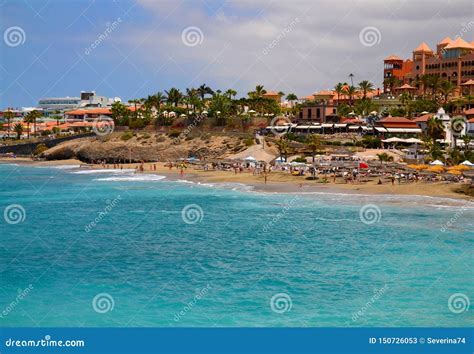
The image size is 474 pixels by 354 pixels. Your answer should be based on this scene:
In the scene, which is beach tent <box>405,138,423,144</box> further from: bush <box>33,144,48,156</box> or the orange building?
bush <box>33,144,48,156</box>

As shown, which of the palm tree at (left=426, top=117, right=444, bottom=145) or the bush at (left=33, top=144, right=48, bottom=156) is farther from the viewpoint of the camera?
the bush at (left=33, top=144, right=48, bottom=156)

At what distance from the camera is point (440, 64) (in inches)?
4532

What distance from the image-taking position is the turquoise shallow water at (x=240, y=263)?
2331cm

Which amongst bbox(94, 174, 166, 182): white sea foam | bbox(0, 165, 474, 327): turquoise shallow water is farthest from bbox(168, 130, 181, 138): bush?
bbox(0, 165, 474, 327): turquoise shallow water

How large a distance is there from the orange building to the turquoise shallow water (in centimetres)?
6697

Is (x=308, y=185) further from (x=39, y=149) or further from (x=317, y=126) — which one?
(x=39, y=149)

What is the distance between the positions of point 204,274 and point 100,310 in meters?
6.40

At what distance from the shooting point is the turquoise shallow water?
23312 mm

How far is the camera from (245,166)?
80312mm

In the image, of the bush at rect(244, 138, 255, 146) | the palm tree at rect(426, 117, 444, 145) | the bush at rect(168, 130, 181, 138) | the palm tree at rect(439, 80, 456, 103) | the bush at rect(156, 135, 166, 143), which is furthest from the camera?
the bush at rect(156, 135, 166, 143)
